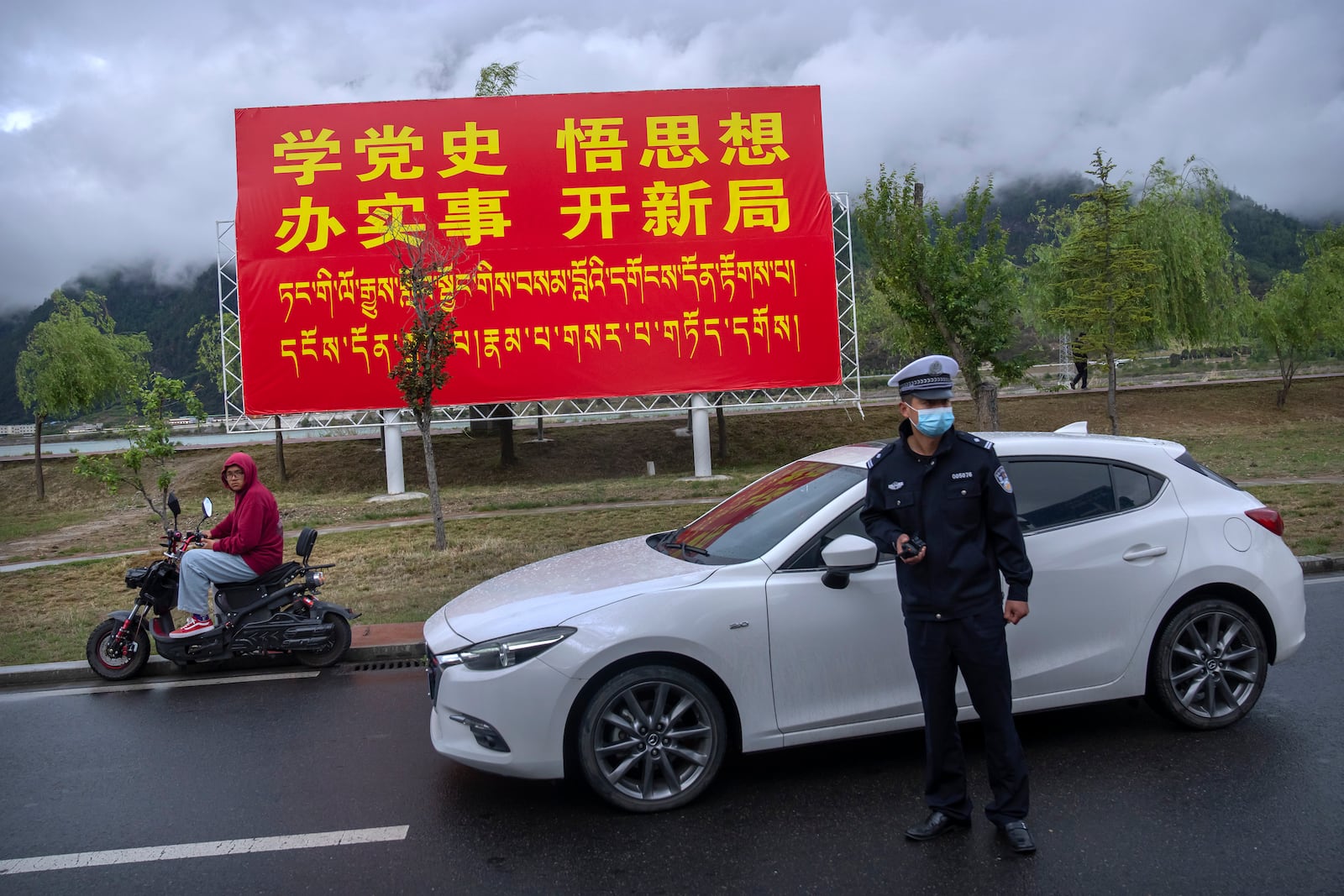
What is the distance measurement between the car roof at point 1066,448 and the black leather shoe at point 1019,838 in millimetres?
1814

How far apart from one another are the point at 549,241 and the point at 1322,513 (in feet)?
47.9

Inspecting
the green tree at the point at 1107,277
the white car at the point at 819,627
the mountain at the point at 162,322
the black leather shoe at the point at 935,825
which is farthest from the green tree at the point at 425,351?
the mountain at the point at 162,322

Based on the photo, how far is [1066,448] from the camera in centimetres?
523

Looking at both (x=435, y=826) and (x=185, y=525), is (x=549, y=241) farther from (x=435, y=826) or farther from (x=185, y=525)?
(x=435, y=826)

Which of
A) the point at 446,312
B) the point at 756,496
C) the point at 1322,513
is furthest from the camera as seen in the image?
the point at 446,312

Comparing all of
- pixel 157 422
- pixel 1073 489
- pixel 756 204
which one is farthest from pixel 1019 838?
pixel 756 204

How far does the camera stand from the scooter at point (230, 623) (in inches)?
289

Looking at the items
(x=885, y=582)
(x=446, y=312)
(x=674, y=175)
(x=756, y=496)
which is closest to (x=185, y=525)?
(x=446, y=312)

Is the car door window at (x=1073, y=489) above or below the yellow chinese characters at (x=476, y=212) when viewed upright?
below

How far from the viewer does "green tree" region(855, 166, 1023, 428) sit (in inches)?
795

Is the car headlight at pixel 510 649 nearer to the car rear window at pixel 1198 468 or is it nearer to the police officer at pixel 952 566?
the police officer at pixel 952 566

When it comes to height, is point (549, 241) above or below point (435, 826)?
above

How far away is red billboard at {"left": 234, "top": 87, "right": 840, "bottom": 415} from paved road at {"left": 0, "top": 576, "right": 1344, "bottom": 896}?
1577cm

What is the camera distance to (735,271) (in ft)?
71.5
